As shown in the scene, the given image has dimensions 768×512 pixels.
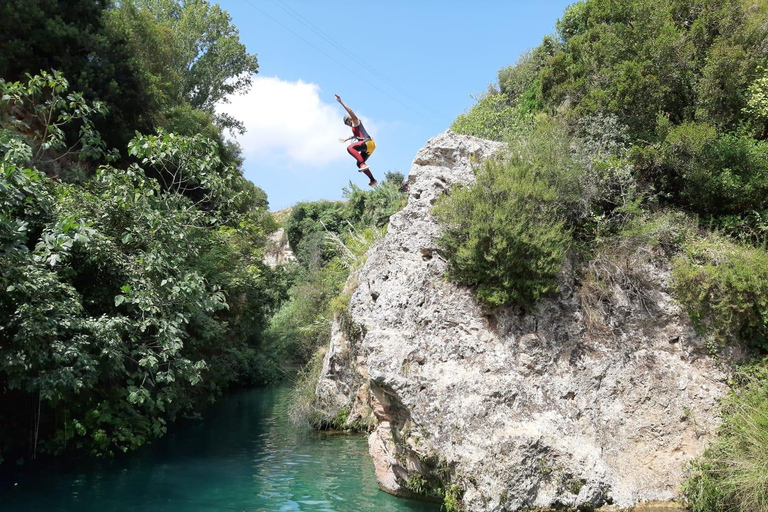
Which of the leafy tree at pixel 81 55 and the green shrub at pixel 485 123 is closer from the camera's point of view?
the leafy tree at pixel 81 55

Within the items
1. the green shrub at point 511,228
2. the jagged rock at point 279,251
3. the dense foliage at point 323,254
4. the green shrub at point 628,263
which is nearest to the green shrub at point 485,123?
the dense foliage at point 323,254

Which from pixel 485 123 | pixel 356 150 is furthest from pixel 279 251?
pixel 356 150

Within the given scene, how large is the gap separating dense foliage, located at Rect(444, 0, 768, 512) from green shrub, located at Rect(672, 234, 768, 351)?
0.07ft

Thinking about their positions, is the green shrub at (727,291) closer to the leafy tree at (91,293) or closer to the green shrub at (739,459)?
the green shrub at (739,459)

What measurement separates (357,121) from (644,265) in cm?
858

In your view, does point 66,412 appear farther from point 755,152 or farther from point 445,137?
point 755,152

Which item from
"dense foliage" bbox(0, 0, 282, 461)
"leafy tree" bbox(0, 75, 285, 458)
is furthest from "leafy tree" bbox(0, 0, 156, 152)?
"leafy tree" bbox(0, 75, 285, 458)

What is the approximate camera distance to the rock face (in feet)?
25.6

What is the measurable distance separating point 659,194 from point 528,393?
18.0 ft

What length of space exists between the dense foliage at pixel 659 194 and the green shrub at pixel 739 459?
2 cm

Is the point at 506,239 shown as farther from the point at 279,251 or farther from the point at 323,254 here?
the point at 279,251

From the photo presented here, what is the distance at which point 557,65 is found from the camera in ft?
50.6

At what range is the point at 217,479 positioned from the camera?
34.9 feet

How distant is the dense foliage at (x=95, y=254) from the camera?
8.42 meters
